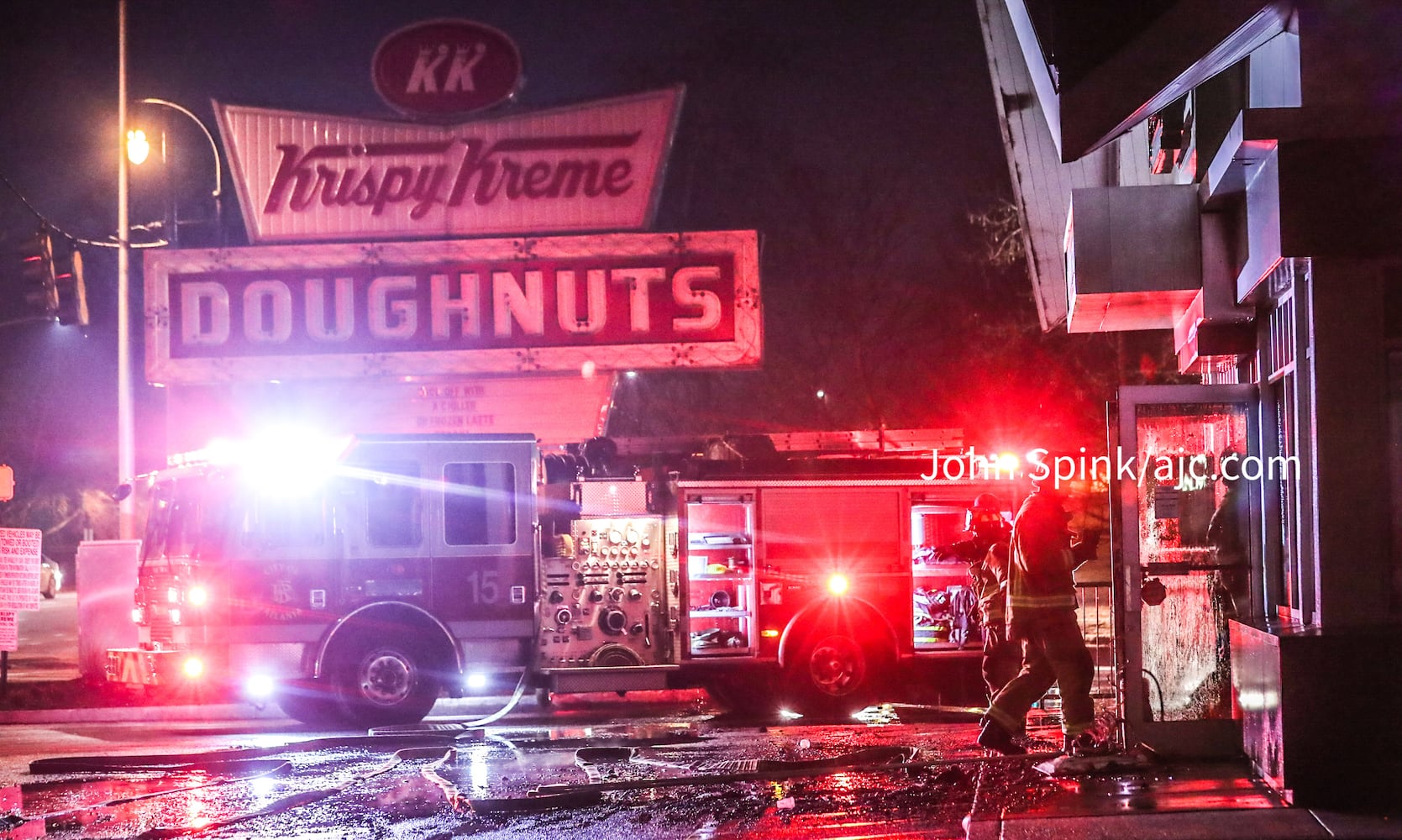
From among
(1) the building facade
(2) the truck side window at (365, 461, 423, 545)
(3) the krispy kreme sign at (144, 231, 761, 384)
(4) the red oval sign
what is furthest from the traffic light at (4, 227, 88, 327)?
(1) the building facade

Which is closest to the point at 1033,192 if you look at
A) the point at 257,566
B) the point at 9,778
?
the point at 257,566

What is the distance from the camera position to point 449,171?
17000 mm

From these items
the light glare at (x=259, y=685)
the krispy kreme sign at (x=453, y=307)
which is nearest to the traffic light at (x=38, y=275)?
the krispy kreme sign at (x=453, y=307)

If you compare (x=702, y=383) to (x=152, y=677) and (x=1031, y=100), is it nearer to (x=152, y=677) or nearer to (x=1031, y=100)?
(x=1031, y=100)

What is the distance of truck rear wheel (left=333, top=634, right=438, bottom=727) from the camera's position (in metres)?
11.1

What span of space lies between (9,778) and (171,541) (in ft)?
9.32

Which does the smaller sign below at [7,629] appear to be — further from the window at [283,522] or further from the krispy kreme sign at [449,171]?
the krispy kreme sign at [449,171]

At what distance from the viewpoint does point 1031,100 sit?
14.8 m

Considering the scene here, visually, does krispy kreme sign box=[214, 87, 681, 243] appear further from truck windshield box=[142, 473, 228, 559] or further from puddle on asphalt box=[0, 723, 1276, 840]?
puddle on asphalt box=[0, 723, 1276, 840]

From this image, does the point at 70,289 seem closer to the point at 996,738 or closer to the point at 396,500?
the point at 396,500

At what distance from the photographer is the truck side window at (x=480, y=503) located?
1155cm

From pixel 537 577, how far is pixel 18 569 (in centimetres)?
582

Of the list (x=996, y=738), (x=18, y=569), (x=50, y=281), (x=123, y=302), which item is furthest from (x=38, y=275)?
(x=996, y=738)

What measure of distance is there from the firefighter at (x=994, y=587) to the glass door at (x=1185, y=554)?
1583 mm
